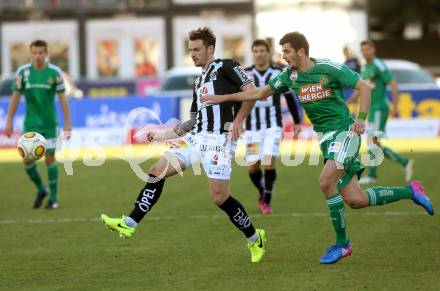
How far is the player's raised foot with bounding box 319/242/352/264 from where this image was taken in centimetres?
897

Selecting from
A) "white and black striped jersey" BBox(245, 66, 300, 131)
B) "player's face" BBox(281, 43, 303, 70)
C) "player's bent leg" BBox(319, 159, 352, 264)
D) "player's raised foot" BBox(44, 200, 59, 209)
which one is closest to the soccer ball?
"player's raised foot" BBox(44, 200, 59, 209)

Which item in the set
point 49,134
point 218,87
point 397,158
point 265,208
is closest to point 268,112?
point 265,208

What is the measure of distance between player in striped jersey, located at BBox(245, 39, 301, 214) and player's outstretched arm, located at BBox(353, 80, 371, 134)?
13.7 ft

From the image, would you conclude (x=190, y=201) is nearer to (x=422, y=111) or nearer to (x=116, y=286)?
(x=116, y=286)

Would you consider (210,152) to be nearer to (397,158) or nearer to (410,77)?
(397,158)

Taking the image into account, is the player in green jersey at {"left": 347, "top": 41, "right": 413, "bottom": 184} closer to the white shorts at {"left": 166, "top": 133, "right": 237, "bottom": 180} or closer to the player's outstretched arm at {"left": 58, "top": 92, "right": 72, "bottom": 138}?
the player's outstretched arm at {"left": 58, "top": 92, "right": 72, "bottom": 138}

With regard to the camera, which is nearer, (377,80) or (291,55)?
(291,55)

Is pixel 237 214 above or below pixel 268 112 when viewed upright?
below

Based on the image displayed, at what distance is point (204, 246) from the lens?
33.5 ft

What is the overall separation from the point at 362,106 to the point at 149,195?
2.08 metres

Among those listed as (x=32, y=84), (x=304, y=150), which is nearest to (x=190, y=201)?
(x=32, y=84)

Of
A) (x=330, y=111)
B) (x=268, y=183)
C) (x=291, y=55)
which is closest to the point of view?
(x=291, y=55)

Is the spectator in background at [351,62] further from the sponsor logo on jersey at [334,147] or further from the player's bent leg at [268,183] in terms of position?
the sponsor logo on jersey at [334,147]

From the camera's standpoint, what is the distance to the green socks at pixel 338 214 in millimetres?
9052
